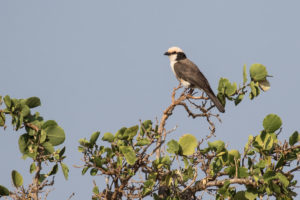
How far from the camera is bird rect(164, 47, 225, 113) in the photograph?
10.0 metres

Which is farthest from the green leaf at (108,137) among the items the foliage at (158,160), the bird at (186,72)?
the bird at (186,72)

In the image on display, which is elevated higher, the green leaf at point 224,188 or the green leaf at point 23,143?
the green leaf at point 23,143

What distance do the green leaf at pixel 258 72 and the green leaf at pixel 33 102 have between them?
3.11m

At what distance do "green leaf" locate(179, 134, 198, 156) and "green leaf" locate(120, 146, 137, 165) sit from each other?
61cm

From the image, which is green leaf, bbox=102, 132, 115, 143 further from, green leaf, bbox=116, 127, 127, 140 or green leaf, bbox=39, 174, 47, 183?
green leaf, bbox=39, 174, 47, 183

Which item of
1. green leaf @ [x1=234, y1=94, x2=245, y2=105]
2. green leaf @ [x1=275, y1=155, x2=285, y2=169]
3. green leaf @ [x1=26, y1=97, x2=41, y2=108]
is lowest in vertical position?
green leaf @ [x1=275, y1=155, x2=285, y2=169]

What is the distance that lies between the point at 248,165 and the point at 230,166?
226 mm

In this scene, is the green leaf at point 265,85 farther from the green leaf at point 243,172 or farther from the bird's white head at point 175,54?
the bird's white head at point 175,54

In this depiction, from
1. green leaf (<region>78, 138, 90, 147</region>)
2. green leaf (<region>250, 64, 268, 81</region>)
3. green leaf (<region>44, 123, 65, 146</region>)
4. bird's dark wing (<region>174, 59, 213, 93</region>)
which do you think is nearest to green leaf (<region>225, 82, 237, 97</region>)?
green leaf (<region>250, 64, 268, 81</region>)

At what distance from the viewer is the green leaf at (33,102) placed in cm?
557

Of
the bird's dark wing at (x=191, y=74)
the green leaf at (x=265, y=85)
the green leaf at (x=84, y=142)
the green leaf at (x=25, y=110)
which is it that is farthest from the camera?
the bird's dark wing at (x=191, y=74)

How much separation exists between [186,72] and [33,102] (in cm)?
534

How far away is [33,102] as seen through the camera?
562 cm

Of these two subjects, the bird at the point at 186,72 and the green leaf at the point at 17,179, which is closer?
the green leaf at the point at 17,179
